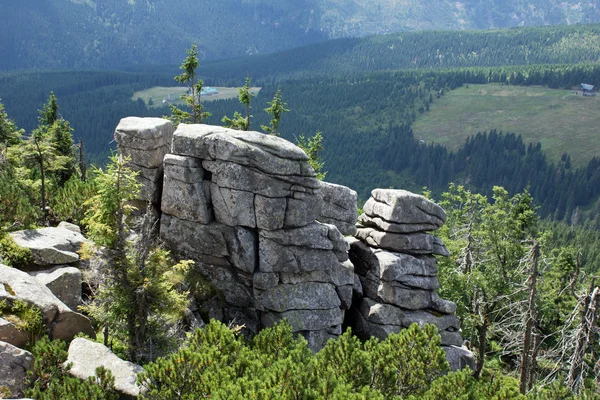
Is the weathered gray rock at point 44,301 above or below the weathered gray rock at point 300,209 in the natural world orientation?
below

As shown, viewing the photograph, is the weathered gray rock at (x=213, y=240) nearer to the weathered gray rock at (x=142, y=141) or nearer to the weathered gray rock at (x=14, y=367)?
the weathered gray rock at (x=142, y=141)

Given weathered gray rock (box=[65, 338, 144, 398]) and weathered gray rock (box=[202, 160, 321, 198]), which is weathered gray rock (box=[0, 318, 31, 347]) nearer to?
weathered gray rock (box=[65, 338, 144, 398])

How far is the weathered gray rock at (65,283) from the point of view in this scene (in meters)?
27.7

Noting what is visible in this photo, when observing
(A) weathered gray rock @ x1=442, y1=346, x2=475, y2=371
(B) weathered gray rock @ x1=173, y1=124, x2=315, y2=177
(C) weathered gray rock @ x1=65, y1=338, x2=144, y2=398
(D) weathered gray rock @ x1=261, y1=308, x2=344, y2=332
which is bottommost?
(A) weathered gray rock @ x1=442, y1=346, x2=475, y2=371

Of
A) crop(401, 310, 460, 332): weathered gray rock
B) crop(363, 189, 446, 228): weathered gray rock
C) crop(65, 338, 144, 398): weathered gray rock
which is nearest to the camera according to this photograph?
crop(65, 338, 144, 398): weathered gray rock

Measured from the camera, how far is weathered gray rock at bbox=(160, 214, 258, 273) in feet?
112

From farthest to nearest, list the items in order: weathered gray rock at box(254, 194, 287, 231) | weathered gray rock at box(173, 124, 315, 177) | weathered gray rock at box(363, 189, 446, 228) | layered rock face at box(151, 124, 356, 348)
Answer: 1. weathered gray rock at box(363, 189, 446, 228)
2. weathered gray rock at box(254, 194, 287, 231)
3. layered rock face at box(151, 124, 356, 348)
4. weathered gray rock at box(173, 124, 315, 177)

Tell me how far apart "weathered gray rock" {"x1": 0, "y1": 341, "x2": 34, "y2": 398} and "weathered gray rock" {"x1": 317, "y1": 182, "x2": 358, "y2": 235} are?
23.9m

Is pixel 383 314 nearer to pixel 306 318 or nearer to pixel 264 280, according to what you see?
pixel 306 318

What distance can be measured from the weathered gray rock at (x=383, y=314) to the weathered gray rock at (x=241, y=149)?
11326 millimetres

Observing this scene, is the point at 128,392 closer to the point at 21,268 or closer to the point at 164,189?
the point at 21,268

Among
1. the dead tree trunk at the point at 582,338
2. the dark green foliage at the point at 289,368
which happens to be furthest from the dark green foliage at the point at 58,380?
the dead tree trunk at the point at 582,338

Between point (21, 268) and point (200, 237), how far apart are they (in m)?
10.4

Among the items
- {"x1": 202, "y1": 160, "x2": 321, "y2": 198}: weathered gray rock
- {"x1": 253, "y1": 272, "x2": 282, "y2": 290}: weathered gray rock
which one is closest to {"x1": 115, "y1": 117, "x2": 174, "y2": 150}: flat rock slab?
{"x1": 202, "y1": 160, "x2": 321, "y2": 198}: weathered gray rock
